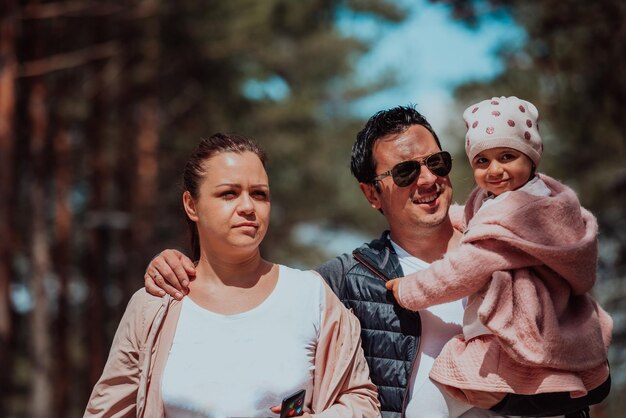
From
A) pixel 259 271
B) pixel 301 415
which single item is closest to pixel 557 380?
pixel 301 415

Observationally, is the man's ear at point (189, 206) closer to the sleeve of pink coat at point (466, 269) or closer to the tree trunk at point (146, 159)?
the sleeve of pink coat at point (466, 269)

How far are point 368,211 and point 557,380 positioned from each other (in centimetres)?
2629

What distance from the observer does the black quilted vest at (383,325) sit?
3.42 metres

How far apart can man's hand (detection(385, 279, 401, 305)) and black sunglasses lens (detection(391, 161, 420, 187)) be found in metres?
0.40

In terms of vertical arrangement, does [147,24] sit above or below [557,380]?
above

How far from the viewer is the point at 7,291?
47.7 ft

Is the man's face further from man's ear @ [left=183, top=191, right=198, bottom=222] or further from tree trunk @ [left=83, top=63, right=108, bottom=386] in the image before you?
tree trunk @ [left=83, top=63, right=108, bottom=386]

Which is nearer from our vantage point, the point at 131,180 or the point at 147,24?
the point at 147,24

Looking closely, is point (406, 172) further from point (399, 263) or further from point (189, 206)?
point (189, 206)

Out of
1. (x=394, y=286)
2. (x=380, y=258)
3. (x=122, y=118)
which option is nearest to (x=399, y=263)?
(x=380, y=258)

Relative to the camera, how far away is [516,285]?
3.25 meters

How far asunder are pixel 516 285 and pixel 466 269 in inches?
7.0

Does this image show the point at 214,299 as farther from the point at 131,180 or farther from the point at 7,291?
the point at 131,180

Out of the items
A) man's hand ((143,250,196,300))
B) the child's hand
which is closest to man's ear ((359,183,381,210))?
the child's hand
